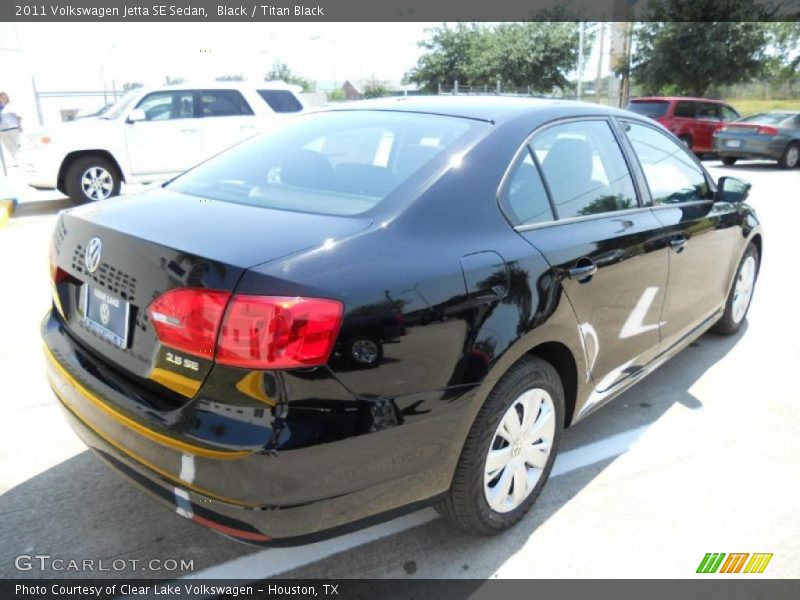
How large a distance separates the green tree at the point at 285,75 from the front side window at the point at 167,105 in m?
50.0

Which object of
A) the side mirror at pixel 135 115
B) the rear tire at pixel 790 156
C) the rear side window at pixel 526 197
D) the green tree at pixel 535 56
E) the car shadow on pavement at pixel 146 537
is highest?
the green tree at pixel 535 56

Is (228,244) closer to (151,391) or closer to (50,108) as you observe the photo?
(151,391)

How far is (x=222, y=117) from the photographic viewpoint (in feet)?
34.1

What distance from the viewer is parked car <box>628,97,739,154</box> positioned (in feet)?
56.3

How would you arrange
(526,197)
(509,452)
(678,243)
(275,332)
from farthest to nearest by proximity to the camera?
1. (678,243)
2. (526,197)
3. (509,452)
4. (275,332)

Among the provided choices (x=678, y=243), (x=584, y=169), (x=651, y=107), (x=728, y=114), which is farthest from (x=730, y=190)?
(x=728, y=114)

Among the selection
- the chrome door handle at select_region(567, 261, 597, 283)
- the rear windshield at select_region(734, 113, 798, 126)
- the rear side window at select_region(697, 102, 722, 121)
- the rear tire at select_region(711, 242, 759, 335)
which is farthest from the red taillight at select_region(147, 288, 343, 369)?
the rear side window at select_region(697, 102, 722, 121)

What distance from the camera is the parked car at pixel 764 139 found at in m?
15.8

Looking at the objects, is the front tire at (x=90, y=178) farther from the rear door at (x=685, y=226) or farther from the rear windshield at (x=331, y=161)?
the rear door at (x=685, y=226)

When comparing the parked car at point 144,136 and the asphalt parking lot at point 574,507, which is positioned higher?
the parked car at point 144,136

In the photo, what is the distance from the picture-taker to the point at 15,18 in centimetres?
1585

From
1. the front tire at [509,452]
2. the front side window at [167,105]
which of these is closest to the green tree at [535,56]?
the front side window at [167,105]

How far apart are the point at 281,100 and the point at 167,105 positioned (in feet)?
6.21

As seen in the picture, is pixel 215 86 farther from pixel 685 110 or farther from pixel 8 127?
pixel 685 110
